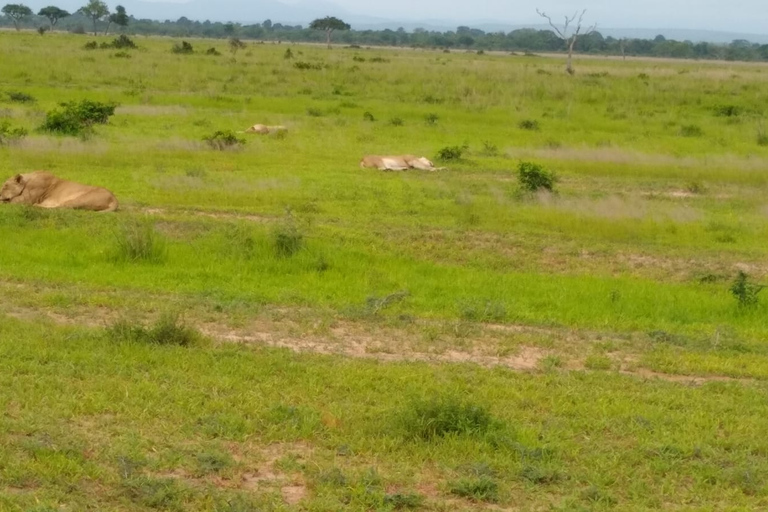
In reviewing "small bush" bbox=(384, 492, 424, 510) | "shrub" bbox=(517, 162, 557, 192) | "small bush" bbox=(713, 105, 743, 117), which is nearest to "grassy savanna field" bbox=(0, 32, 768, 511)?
"small bush" bbox=(384, 492, 424, 510)

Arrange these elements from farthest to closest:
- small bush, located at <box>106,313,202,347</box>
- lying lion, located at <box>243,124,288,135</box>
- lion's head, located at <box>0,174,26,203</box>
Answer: lying lion, located at <box>243,124,288,135</box> → lion's head, located at <box>0,174,26,203</box> → small bush, located at <box>106,313,202,347</box>

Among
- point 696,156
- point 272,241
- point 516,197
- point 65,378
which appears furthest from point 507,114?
point 65,378

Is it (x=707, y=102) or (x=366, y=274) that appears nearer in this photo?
(x=366, y=274)

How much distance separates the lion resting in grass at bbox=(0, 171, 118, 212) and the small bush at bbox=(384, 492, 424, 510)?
798 cm

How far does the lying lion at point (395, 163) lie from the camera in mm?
16141

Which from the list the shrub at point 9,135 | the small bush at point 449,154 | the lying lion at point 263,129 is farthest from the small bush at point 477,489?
the lying lion at point 263,129

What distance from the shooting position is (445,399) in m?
5.38

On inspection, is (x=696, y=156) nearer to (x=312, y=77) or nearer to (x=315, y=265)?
(x=315, y=265)

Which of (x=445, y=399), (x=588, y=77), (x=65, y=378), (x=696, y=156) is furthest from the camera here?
(x=588, y=77)

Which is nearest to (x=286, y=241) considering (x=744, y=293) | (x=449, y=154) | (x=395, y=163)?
(x=744, y=293)

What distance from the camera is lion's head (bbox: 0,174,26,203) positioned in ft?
37.9

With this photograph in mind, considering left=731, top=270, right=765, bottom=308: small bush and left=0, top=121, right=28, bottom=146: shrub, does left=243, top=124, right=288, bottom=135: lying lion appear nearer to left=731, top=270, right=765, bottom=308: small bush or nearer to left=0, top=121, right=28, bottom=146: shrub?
left=0, top=121, right=28, bottom=146: shrub

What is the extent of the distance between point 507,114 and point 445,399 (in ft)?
68.9

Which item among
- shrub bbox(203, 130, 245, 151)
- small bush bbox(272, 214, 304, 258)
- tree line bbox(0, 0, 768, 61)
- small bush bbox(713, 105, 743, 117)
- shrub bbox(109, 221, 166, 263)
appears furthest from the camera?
tree line bbox(0, 0, 768, 61)
